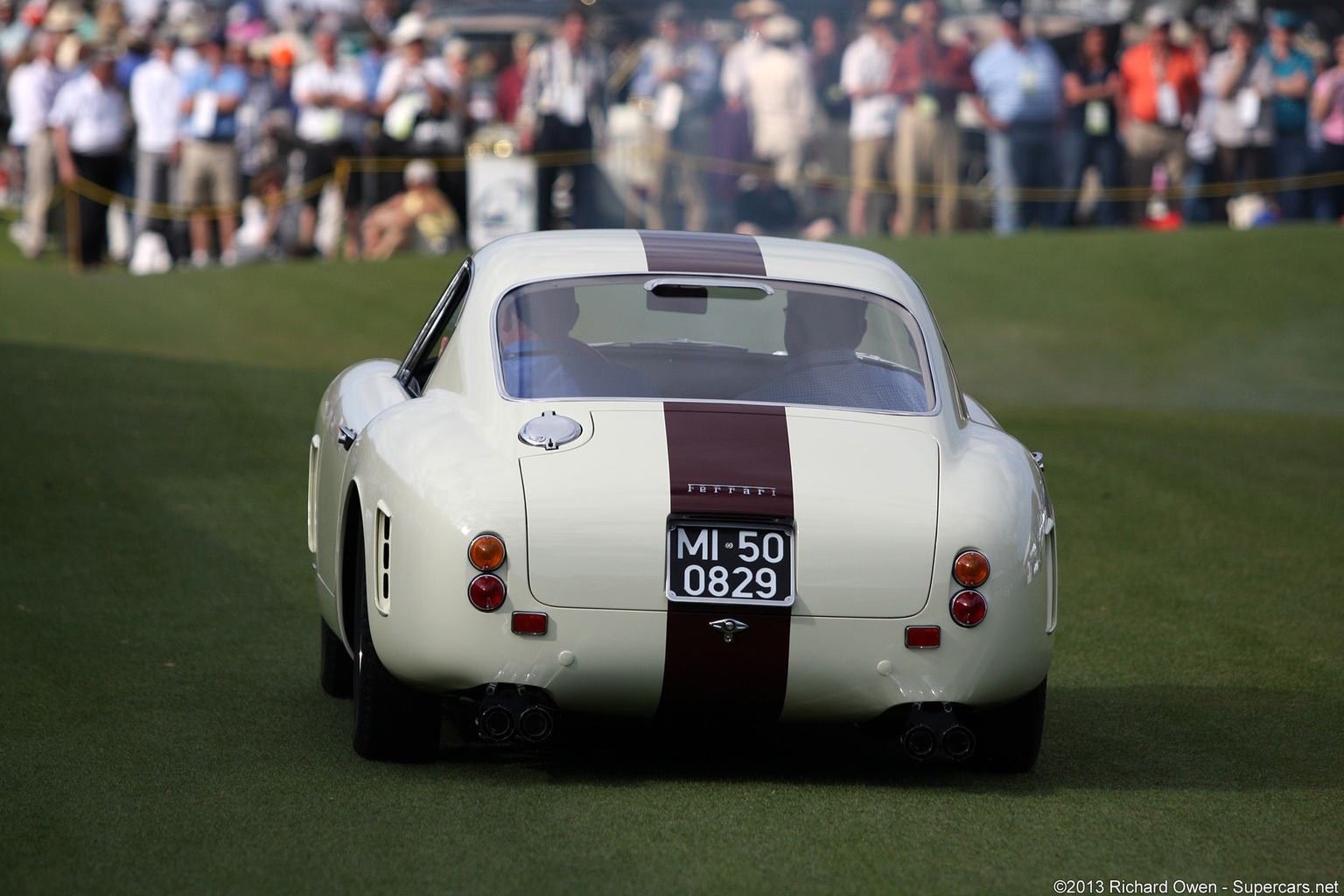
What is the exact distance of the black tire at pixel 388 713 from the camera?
190 inches

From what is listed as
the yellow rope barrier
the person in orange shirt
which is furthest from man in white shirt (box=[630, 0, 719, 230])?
the person in orange shirt

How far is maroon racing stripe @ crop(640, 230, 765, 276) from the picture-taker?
5.39 m

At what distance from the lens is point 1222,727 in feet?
18.5

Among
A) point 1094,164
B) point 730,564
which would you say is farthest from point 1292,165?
point 730,564

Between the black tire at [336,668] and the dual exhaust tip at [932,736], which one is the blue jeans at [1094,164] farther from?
the dual exhaust tip at [932,736]

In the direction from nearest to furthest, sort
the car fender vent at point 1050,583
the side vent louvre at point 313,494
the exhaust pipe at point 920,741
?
the exhaust pipe at point 920,741 → the car fender vent at point 1050,583 → the side vent louvre at point 313,494

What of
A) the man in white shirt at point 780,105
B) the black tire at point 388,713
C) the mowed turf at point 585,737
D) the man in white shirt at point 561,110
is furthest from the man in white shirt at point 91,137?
the black tire at point 388,713

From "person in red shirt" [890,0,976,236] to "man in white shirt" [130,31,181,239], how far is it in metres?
7.55

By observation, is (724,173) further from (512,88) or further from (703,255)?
(703,255)

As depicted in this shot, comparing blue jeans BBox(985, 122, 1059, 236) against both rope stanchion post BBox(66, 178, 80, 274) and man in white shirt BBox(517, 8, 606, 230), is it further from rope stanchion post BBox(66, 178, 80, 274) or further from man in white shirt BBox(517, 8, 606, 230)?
rope stanchion post BBox(66, 178, 80, 274)

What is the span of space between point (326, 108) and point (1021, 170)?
764 centimetres

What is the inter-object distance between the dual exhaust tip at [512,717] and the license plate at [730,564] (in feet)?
1.46

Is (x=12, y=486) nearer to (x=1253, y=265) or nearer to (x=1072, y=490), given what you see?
(x=1072, y=490)

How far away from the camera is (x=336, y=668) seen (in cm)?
587
